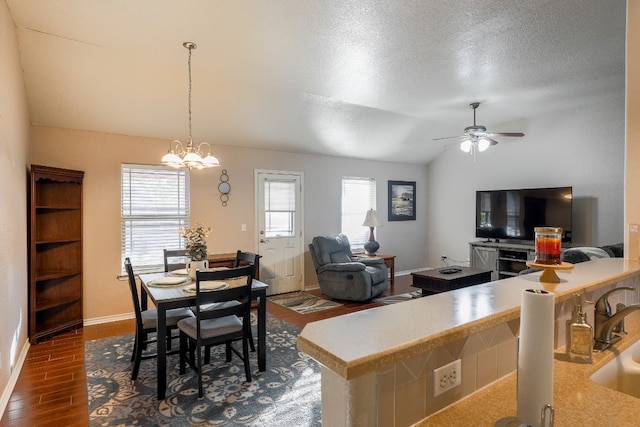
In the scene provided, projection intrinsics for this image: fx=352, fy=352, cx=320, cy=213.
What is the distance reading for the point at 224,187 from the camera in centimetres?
534

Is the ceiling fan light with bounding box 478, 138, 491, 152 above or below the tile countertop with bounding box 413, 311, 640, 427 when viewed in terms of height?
above

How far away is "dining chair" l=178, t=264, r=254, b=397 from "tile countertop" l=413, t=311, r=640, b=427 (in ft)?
6.79

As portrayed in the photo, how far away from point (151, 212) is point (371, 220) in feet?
12.2

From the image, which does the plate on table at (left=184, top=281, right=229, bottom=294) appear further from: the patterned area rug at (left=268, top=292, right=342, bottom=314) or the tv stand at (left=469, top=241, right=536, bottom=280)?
the tv stand at (left=469, top=241, right=536, bottom=280)

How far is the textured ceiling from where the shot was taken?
2.74 meters

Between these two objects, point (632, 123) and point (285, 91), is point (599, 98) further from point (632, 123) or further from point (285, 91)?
point (285, 91)

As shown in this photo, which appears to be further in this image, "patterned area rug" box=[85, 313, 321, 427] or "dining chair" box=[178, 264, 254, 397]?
"dining chair" box=[178, 264, 254, 397]

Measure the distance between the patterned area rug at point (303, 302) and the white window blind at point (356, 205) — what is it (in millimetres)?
1628

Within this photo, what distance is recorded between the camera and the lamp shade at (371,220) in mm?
6535

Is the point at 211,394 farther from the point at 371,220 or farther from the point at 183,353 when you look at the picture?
the point at 371,220

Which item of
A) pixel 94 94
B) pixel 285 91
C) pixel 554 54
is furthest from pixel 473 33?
pixel 94 94

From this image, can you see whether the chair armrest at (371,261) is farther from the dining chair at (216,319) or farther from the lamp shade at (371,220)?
the dining chair at (216,319)

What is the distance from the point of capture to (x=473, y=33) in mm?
3062

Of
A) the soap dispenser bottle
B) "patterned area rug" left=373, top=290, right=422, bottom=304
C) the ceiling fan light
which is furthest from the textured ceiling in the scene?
"patterned area rug" left=373, top=290, right=422, bottom=304
